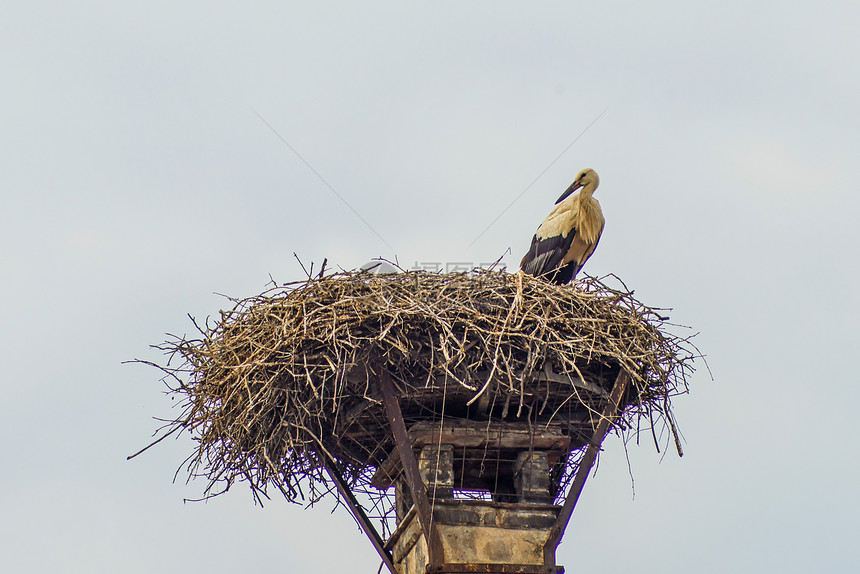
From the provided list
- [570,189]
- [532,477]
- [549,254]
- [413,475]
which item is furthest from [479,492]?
[570,189]

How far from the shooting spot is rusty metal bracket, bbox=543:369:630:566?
326 inches

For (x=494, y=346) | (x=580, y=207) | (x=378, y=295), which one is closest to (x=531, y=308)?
(x=494, y=346)

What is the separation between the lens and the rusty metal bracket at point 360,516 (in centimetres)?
870

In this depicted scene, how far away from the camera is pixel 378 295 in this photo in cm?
803

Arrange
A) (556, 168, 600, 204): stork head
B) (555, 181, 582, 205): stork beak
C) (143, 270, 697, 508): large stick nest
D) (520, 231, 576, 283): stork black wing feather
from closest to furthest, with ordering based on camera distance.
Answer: (143, 270, 697, 508): large stick nest, (520, 231, 576, 283): stork black wing feather, (556, 168, 600, 204): stork head, (555, 181, 582, 205): stork beak

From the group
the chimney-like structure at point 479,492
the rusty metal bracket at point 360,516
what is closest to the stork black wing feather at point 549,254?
the chimney-like structure at point 479,492

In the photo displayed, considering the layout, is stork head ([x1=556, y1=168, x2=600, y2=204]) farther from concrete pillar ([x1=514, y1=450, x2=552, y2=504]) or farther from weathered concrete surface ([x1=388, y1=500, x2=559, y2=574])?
weathered concrete surface ([x1=388, y1=500, x2=559, y2=574])

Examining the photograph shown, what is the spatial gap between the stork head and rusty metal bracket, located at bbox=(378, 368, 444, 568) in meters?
3.62

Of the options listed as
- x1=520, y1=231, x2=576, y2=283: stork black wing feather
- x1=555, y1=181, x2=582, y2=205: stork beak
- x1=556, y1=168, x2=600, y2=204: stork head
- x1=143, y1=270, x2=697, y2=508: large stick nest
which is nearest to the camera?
x1=143, y1=270, x2=697, y2=508: large stick nest

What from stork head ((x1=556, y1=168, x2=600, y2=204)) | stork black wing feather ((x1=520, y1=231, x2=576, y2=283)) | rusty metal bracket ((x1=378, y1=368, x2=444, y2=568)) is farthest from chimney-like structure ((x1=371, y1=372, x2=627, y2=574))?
stork head ((x1=556, y1=168, x2=600, y2=204))

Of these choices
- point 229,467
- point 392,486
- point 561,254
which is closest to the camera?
point 229,467

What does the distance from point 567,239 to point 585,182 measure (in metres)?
0.87

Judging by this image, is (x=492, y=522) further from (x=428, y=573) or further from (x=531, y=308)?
(x=531, y=308)

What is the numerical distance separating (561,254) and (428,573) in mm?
3548
